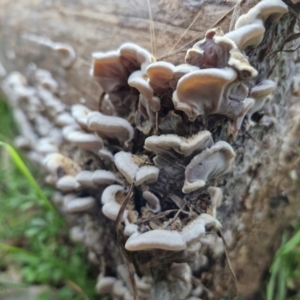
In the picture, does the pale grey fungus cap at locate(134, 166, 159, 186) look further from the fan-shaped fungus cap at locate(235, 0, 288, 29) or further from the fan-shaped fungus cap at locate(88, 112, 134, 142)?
the fan-shaped fungus cap at locate(235, 0, 288, 29)

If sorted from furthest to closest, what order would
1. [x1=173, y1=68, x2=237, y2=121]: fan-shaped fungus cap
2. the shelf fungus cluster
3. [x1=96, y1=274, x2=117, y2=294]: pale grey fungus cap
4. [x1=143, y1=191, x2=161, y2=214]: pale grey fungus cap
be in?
[x1=96, y1=274, x2=117, y2=294]: pale grey fungus cap < [x1=143, y1=191, x2=161, y2=214]: pale grey fungus cap < the shelf fungus cluster < [x1=173, y1=68, x2=237, y2=121]: fan-shaped fungus cap

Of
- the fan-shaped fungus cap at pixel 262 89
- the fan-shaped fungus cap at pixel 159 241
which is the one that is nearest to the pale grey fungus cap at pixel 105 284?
the fan-shaped fungus cap at pixel 159 241

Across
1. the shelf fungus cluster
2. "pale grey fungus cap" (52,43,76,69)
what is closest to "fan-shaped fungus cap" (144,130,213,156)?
the shelf fungus cluster

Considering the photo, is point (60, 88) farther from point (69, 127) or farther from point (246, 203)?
point (246, 203)

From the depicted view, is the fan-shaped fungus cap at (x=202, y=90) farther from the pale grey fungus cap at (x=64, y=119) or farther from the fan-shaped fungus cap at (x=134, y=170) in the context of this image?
the pale grey fungus cap at (x=64, y=119)

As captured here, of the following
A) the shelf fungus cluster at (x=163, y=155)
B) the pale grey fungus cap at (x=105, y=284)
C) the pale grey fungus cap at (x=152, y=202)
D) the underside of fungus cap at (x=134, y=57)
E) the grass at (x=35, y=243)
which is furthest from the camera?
the grass at (x=35, y=243)

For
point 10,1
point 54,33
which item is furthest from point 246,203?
point 10,1

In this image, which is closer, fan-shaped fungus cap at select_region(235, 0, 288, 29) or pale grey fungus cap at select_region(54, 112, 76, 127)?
fan-shaped fungus cap at select_region(235, 0, 288, 29)
